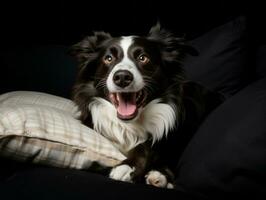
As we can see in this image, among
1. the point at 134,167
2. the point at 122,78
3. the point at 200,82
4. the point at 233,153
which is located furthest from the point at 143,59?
the point at 233,153

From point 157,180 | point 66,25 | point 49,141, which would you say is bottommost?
point 157,180

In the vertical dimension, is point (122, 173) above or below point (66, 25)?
below

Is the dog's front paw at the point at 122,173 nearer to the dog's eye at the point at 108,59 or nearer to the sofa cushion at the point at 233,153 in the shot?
the sofa cushion at the point at 233,153

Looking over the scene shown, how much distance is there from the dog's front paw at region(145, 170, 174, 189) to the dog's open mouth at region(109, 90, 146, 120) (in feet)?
0.87

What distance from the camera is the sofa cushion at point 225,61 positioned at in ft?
7.20

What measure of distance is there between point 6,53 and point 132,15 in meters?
0.93

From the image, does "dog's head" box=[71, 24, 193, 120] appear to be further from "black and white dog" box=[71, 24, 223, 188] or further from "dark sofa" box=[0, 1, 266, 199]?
"dark sofa" box=[0, 1, 266, 199]

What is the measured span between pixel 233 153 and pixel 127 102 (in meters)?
0.76

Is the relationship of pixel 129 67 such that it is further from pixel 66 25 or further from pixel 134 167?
pixel 66 25

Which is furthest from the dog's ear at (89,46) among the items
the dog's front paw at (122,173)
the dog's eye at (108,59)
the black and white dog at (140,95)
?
the dog's front paw at (122,173)

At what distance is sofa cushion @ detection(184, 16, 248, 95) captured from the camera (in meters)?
2.19

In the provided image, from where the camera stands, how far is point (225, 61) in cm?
221

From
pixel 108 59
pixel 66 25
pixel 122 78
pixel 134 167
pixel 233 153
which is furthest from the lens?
pixel 66 25

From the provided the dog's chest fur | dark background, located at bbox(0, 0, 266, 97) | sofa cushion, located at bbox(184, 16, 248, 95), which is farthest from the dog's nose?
dark background, located at bbox(0, 0, 266, 97)
